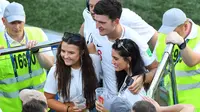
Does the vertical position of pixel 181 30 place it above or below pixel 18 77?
above

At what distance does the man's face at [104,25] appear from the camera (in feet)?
15.1

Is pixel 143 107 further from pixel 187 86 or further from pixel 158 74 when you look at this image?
pixel 187 86

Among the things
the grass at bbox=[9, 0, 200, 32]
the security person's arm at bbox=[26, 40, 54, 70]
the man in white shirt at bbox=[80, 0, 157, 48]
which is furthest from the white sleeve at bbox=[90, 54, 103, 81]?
the grass at bbox=[9, 0, 200, 32]

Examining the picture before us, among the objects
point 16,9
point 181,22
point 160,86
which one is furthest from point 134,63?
point 16,9

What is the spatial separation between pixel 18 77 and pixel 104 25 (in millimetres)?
1052

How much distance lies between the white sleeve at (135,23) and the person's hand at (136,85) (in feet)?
3.49

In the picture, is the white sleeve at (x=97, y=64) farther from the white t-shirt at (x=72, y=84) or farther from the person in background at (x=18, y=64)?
the person in background at (x=18, y=64)

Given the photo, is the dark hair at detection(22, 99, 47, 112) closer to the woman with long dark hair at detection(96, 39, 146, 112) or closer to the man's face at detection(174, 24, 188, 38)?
the woman with long dark hair at detection(96, 39, 146, 112)

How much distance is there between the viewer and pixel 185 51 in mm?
4684

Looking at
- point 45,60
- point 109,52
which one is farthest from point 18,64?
point 109,52

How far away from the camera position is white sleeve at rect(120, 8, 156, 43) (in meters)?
5.42

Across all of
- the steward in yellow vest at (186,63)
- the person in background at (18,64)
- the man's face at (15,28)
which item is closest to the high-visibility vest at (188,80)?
→ the steward in yellow vest at (186,63)

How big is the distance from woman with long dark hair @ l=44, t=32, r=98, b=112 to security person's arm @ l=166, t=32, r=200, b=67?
0.72 m

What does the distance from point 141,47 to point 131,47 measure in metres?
0.17
